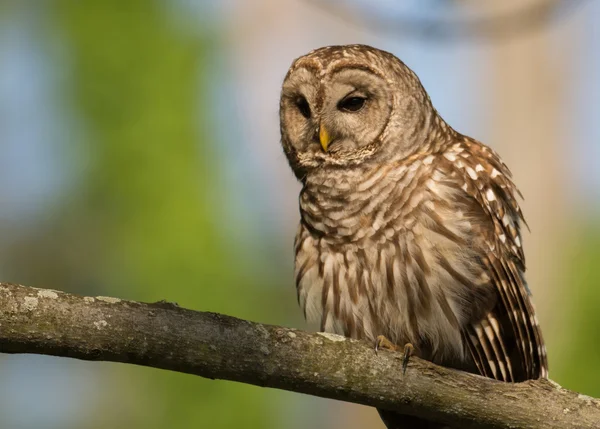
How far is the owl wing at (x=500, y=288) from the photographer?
4.62 m

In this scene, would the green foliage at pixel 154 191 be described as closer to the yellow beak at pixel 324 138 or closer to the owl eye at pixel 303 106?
the owl eye at pixel 303 106

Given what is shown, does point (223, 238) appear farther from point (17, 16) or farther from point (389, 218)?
point (389, 218)

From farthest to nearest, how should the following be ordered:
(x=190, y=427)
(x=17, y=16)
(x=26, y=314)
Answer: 1. (x=17, y=16)
2. (x=190, y=427)
3. (x=26, y=314)

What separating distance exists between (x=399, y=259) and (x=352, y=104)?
949 millimetres

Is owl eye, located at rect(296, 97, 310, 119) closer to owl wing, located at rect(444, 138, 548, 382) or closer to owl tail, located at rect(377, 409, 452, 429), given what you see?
owl wing, located at rect(444, 138, 548, 382)

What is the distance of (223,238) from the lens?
49.1ft

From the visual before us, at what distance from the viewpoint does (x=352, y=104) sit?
505 centimetres

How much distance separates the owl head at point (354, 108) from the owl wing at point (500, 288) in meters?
0.28

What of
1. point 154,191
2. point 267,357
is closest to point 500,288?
point 267,357

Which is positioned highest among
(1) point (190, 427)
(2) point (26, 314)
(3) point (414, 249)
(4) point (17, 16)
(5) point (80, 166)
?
(4) point (17, 16)

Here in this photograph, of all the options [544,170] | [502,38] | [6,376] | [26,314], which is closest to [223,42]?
[6,376]

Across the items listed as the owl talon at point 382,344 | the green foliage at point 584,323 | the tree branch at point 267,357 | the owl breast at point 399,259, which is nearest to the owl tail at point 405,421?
the owl breast at point 399,259

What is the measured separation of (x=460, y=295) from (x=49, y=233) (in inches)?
499

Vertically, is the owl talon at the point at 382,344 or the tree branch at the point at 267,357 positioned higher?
the owl talon at the point at 382,344
